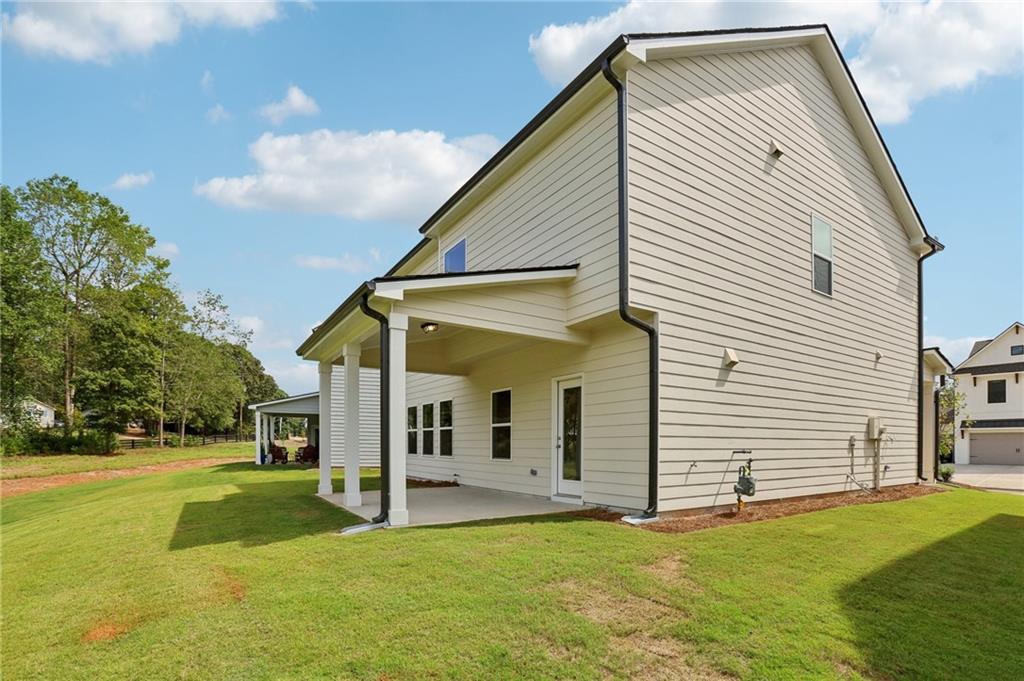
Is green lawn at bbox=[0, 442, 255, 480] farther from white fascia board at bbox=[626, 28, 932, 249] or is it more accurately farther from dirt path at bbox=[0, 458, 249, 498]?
white fascia board at bbox=[626, 28, 932, 249]

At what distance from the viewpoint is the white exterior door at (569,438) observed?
8.74 metres

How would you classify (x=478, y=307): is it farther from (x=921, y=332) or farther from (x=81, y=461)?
(x=81, y=461)

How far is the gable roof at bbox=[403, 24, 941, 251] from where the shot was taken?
24.3ft

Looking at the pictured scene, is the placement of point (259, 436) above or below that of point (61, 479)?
above

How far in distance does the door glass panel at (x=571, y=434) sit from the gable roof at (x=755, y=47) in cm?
426

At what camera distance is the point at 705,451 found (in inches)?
308

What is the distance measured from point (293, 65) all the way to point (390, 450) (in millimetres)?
9232

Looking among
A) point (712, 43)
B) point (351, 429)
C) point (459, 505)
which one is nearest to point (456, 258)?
point (351, 429)

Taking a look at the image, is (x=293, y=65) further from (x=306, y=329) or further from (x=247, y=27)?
(x=306, y=329)

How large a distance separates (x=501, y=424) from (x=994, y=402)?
112 feet

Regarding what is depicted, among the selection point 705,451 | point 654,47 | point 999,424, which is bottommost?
point 999,424

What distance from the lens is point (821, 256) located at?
10.3 metres

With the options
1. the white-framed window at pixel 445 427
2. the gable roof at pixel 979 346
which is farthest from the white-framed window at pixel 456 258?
the gable roof at pixel 979 346

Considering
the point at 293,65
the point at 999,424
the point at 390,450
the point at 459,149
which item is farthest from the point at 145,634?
the point at 999,424
